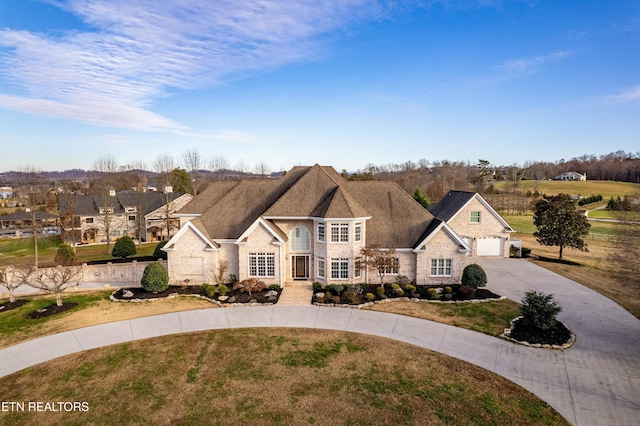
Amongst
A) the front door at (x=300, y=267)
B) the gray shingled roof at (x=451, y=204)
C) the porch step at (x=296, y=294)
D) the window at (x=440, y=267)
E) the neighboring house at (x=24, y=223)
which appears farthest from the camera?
the neighboring house at (x=24, y=223)

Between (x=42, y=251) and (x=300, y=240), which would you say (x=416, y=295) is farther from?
(x=42, y=251)

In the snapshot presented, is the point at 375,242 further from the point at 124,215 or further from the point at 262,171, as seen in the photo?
the point at 262,171

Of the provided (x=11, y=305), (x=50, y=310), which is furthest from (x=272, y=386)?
(x=11, y=305)

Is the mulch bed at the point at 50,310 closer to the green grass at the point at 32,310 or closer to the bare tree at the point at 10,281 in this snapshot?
the green grass at the point at 32,310

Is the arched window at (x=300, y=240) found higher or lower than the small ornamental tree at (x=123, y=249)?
higher

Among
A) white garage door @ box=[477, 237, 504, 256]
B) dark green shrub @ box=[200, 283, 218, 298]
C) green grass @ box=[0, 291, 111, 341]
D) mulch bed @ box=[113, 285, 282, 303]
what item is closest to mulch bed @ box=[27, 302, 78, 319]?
green grass @ box=[0, 291, 111, 341]

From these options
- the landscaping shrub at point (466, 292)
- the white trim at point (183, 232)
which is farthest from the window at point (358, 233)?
the white trim at point (183, 232)

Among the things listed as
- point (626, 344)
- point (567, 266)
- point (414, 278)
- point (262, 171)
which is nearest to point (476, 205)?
point (567, 266)
